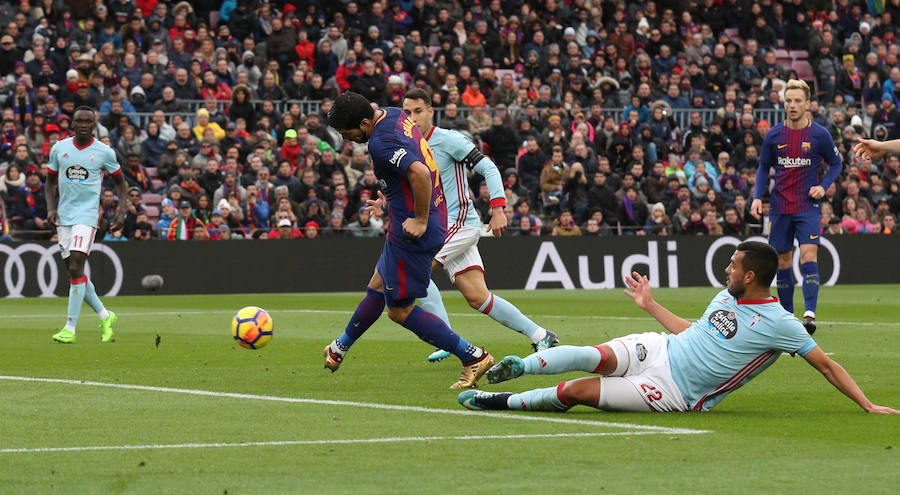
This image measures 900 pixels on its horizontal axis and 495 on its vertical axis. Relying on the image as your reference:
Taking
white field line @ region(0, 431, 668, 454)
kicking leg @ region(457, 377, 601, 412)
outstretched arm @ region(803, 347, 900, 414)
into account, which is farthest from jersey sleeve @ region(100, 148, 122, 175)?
outstretched arm @ region(803, 347, 900, 414)

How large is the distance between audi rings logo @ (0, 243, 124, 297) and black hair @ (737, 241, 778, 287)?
17942 millimetres

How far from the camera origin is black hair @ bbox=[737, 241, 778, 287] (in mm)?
8156

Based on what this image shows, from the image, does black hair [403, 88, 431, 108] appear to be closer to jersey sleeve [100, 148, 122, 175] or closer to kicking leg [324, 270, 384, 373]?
kicking leg [324, 270, 384, 373]

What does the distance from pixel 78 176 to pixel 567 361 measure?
8299mm

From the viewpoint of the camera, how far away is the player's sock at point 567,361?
8242mm

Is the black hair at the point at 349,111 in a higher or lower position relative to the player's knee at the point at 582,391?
higher

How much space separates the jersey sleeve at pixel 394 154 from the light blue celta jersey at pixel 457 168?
230 centimetres

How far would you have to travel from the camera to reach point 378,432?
25.6ft

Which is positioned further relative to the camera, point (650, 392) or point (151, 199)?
point (151, 199)

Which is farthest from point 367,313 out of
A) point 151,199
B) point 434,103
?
point 434,103

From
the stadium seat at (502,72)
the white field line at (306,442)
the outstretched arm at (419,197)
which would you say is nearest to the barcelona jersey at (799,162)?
the outstretched arm at (419,197)

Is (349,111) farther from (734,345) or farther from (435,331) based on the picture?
(734,345)

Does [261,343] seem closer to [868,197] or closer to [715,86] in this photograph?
[868,197]

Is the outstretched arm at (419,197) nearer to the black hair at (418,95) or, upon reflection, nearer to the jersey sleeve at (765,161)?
the black hair at (418,95)
